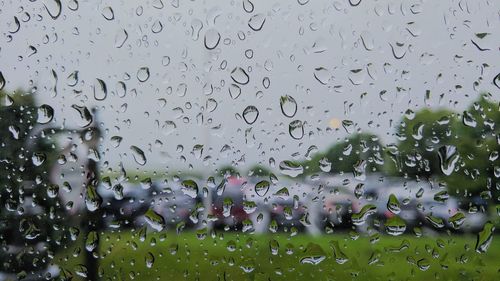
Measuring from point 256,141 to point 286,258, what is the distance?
20cm

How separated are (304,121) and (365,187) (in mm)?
144

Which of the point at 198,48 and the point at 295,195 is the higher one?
the point at 198,48

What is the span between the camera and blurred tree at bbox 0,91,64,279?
738mm

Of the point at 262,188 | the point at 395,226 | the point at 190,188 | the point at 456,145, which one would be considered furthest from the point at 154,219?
the point at 456,145

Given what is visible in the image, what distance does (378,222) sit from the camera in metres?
0.70

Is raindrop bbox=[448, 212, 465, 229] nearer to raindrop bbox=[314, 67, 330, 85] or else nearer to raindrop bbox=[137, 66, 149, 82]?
raindrop bbox=[314, 67, 330, 85]

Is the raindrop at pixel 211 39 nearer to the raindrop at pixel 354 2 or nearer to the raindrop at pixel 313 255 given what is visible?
the raindrop at pixel 354 2

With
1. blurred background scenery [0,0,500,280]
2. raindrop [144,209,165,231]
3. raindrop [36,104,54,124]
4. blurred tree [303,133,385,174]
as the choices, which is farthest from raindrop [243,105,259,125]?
→ raindrop [36,104,54,124]

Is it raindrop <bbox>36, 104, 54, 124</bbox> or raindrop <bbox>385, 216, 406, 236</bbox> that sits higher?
raindrop <bbox>36, 104, 54, 124</bbox>

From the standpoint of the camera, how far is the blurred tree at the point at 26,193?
2.42ft

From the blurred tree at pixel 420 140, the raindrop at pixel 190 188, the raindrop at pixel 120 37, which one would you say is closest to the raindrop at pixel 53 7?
the raindrop at pixel 120 37

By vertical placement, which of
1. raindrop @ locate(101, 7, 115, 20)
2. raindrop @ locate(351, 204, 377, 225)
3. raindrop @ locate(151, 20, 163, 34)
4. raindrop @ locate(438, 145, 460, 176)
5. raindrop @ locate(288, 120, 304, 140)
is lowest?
raindrop @ locate(351, 204, 377, 225)

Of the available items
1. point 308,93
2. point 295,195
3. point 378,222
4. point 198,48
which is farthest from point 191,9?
point 378,222

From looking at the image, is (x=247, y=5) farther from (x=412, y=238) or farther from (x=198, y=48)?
(x=412, y=238)
